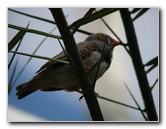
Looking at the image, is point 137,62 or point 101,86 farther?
point 101,86

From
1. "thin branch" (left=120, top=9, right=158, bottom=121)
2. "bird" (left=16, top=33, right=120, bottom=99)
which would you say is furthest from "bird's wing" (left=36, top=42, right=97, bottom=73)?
"thin branch" (left=120, top=9, right=158, bottom=121)

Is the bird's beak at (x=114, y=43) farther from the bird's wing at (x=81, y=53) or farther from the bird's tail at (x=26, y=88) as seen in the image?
the bird's tail at (x=26, y=88)

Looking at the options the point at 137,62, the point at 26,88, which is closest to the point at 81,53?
the point at 26,88

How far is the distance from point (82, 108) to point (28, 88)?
24cm

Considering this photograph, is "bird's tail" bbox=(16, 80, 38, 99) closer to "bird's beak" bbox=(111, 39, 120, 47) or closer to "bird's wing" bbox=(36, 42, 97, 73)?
"bird's wing" bbox=(36, 42, 97, 73)

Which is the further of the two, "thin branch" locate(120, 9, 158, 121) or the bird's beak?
the bird's beak

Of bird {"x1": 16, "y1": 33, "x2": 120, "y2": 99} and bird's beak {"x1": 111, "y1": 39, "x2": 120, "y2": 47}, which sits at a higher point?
bird's beak {"x1": 111, "y1": 39, "x2": 120, "y2": 47}

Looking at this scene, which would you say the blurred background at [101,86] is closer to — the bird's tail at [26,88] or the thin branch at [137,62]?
the bird's tail at [26,88]

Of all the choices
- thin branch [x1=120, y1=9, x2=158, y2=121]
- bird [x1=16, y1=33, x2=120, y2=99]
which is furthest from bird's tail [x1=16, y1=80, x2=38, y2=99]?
thin branch [x1=120, y1=9, x2=158, y2=121]

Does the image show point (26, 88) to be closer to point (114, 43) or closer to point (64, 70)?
point (64, 70)

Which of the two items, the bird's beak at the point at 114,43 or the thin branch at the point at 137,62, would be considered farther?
the bird's beak at the point at 114,43

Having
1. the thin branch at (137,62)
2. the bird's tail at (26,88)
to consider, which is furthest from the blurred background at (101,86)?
the thin branch at (137,62)

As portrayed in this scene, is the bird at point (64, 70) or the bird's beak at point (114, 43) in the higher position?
the bird's beak at point (114, 43)

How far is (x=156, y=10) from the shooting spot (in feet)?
4.20
